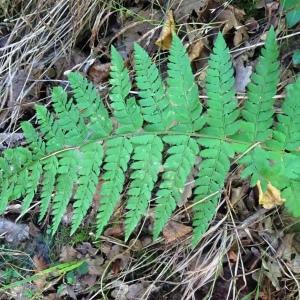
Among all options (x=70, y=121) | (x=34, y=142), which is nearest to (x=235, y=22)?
(x=70, y=121)

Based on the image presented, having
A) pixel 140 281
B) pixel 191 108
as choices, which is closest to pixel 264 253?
pixel 140 281

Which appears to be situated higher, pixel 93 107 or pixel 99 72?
pixel 93 107

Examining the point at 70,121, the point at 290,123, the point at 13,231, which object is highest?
the point at 70,121

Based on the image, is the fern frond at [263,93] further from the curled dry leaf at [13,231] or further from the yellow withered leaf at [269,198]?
the curled dry leaf at [13,231]

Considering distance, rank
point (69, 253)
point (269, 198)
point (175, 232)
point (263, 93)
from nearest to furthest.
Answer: point (263, 93) < point (269, 198) < point (175, 232) < point (69, 253)

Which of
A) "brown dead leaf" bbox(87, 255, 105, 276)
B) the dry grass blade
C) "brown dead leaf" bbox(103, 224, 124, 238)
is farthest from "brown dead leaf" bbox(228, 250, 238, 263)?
the dry grass blade

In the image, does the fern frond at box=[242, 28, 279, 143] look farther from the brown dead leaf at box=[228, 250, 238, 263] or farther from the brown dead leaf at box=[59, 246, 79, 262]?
the brown dead leaf at box=[59, 246, 79, 262]

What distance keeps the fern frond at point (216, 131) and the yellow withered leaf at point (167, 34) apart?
983 mm

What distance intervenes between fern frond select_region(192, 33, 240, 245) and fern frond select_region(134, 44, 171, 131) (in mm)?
139

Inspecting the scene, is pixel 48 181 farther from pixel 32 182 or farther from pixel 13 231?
pixel 13 231

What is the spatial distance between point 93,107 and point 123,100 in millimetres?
108

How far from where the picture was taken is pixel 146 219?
2.50 meters

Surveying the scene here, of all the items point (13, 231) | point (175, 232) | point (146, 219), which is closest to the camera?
point (175, 232)

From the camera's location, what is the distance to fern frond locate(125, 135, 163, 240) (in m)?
1.61
